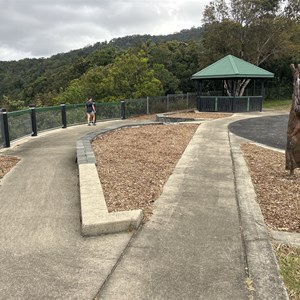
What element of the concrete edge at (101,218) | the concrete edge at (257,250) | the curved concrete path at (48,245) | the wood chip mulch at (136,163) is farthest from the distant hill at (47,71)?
the concrete edge at (257,250)

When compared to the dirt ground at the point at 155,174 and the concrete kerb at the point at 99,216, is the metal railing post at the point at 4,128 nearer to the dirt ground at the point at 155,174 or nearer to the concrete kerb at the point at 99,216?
the dirt ground at the point at 155,174

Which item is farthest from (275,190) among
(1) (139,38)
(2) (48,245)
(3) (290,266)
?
(1) (139,38)

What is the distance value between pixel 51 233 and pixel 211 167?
4157mm

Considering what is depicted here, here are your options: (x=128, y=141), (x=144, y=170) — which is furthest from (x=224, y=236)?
(x=128, y=141)

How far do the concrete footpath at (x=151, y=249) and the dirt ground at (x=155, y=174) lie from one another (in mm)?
251

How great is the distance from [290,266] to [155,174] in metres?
3.81

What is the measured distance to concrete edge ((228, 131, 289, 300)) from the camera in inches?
116

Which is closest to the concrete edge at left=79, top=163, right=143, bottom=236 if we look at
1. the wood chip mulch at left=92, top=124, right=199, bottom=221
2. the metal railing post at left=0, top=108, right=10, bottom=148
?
the wood chip mulch at left=92, top=124, right=199, bottom=221

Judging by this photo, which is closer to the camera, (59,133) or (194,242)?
(194,242)

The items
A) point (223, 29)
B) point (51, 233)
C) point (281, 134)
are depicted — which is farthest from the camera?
point (223, 29)

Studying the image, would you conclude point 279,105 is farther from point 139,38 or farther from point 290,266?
point 139,38

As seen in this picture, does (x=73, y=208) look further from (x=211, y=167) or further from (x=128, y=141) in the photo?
(x=128, y=141)

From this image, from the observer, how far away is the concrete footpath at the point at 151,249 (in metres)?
2.99

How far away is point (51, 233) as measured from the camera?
13.8 ft
